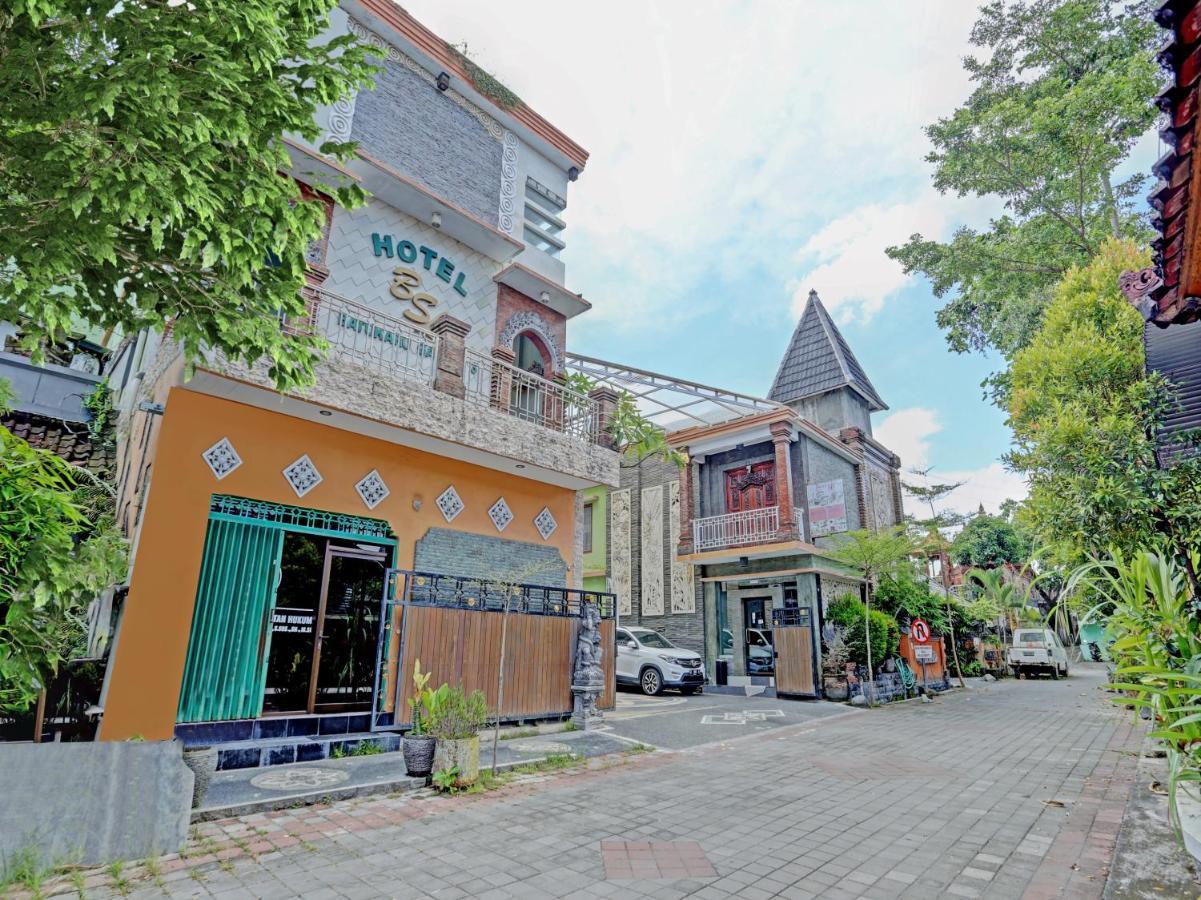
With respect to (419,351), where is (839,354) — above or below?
above

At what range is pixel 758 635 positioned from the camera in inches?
682

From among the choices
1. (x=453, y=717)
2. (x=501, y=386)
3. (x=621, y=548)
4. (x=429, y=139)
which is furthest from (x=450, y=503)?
(x=621, y=548)

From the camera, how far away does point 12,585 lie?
11.8ft

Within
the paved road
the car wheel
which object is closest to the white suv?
the car wheel

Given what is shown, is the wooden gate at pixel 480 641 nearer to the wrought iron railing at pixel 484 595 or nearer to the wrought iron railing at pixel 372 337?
the wrought iron railing at pixel 484 595

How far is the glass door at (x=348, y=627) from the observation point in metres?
8.14

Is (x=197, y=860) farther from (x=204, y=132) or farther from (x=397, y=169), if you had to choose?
(x=397, y=169)

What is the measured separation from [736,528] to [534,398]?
358 inches

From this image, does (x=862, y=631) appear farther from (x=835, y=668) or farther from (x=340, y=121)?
(x=340, y=121)

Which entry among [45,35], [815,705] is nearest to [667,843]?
[45,35]

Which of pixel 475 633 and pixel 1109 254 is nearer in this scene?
pixel 1109 254

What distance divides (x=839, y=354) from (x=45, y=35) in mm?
21088

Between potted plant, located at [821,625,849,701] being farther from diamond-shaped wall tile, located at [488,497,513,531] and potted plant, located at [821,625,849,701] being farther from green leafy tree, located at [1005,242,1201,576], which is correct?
green leafy tree, located at [1005,242,1201,576]

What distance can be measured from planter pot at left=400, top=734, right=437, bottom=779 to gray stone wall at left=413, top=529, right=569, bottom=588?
2.67 m
